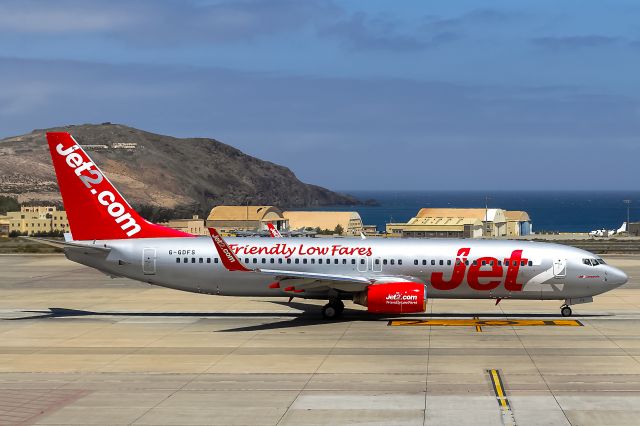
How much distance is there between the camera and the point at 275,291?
44656 millimetres

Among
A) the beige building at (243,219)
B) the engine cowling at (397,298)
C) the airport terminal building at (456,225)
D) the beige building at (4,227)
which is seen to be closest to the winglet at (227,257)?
the engine cowling at (397,298)

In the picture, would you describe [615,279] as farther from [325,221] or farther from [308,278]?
[325,221]

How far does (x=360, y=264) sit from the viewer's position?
4462cm

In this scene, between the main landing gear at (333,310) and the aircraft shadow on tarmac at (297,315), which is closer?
the aircraft shadow on tarmac at (297,315)

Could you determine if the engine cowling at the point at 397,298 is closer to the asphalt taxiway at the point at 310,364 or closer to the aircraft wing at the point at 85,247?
the asphalt taxiway at the point at 310,364

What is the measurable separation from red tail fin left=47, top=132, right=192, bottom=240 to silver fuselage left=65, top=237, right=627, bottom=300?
0.64m

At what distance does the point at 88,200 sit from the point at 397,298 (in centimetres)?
1593

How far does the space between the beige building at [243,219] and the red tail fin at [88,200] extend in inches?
4309

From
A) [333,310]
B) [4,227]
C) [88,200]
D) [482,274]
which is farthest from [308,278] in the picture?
[4,227]

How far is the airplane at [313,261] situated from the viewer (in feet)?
144

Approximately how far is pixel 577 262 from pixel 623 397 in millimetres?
17281

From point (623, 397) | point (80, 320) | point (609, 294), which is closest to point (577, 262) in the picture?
point (609, 294)

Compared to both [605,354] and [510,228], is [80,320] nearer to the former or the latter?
[605,354]

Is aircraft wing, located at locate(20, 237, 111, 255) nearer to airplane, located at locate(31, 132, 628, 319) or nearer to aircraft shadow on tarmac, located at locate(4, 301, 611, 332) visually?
airplane, located at locate(31, 132, 628, 319)
